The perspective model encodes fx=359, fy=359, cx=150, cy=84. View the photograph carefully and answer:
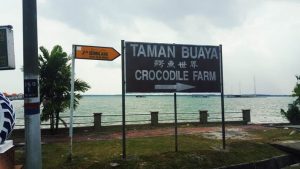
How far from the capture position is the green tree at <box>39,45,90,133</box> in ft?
65.3

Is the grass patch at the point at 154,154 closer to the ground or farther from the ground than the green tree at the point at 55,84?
closer to the ground

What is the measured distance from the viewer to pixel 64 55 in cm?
2059

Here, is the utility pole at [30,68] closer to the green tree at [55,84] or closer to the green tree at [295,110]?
the green tree at [55,84]

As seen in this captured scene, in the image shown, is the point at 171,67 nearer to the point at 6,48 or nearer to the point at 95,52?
the point at 95,52

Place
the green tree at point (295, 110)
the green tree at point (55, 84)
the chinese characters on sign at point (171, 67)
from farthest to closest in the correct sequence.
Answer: the green tree at point (295, 110), the green tree at point (55, 84), the chinese characters on sign at point (171, 67)

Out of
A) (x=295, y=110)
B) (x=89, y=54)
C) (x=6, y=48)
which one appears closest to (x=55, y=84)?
(x=89, y=54)

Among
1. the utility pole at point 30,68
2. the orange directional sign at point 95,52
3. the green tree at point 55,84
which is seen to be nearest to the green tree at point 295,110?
the green tree at point 55,84

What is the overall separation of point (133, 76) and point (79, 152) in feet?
10.8

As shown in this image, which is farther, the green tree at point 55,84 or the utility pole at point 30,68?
the green tree at point 55,84

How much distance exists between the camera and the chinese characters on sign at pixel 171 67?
11945 mm

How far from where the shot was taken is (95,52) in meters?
11.3

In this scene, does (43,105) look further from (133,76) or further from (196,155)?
(196,155)

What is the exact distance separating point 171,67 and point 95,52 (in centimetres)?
281

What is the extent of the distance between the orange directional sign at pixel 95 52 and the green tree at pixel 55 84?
921 cm
